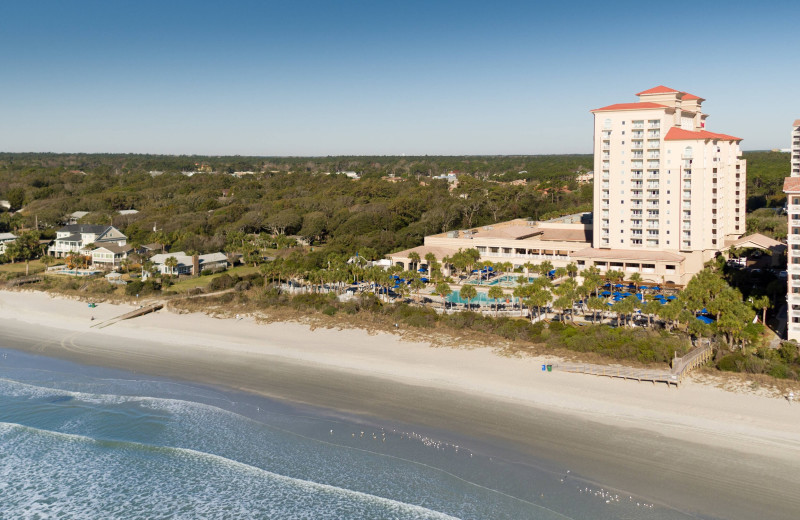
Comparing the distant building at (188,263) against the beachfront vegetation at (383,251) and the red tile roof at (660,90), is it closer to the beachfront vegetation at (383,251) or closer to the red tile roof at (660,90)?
the beachfront vegetation at (383,251)

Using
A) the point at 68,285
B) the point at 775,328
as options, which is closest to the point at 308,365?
the point at 775,328

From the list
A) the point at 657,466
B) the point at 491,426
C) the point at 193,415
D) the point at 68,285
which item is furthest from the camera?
the point at 68,285

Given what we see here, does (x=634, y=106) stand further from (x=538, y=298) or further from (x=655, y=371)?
(x=655, y=371)

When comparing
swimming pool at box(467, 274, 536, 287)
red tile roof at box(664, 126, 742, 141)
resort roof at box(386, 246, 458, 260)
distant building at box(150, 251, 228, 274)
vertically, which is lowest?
swimming pool at box(467, 274, 536, 287)

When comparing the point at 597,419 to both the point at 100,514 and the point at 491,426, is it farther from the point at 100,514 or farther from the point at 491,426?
the point at 100,514

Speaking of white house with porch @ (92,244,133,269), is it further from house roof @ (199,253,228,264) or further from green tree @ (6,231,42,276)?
house roof @ (199,253,228,264)

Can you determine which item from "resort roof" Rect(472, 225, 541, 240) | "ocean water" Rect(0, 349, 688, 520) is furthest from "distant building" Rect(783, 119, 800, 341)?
"resort roof" Rect(472, 225, 541, 240)
